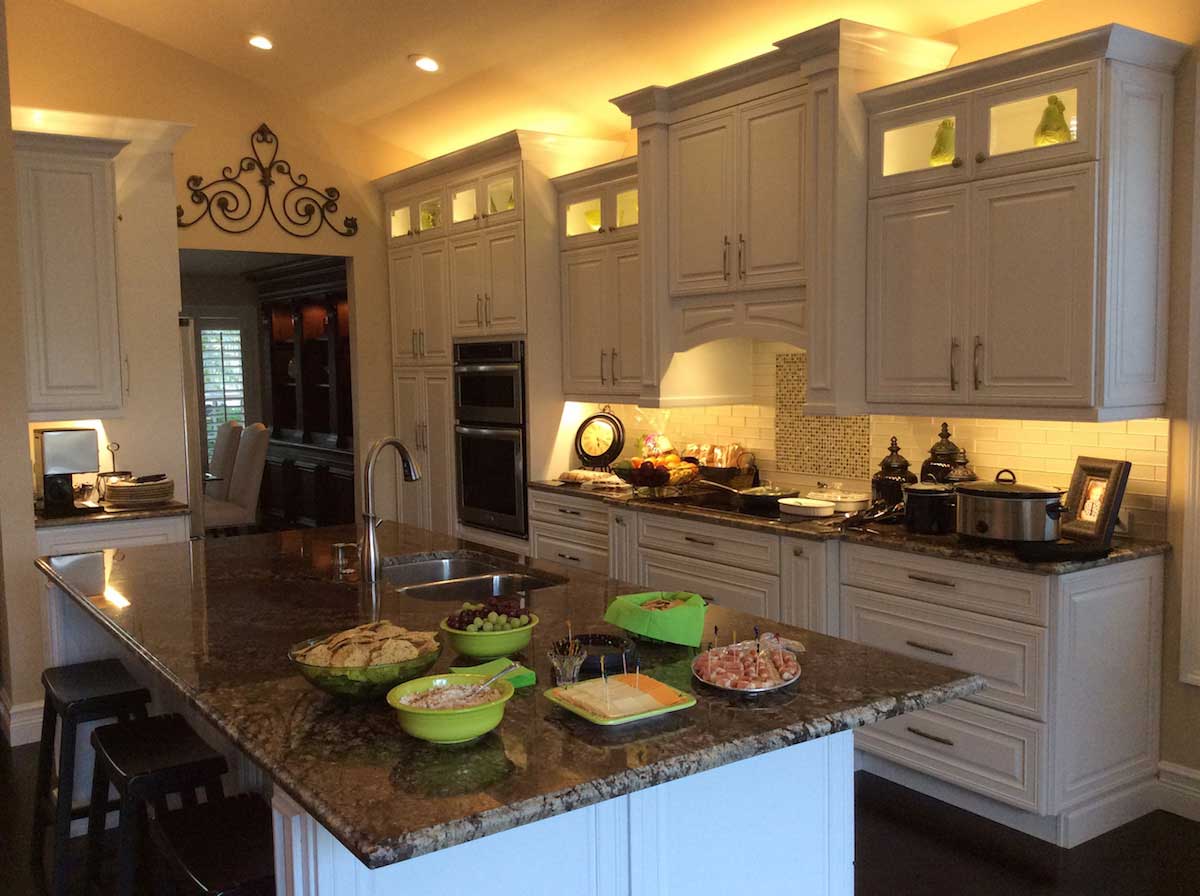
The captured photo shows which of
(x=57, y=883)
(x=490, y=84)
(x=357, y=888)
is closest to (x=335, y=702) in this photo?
(x=357, y=888)

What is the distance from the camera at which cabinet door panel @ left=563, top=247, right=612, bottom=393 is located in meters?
5.39

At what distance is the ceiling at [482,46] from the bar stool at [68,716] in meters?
3.40

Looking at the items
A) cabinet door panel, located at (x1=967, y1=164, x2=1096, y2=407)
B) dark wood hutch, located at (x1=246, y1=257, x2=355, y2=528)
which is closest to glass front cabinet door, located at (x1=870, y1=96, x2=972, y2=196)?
cabinet door panel, located at (x1=967, y1=164, x2=1096, y2=407)

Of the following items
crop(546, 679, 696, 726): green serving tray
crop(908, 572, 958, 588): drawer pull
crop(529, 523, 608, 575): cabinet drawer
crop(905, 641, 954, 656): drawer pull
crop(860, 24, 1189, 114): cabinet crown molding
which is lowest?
crop(905, 641, 954, 656): drawer pull

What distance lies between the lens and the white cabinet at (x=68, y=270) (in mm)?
4691

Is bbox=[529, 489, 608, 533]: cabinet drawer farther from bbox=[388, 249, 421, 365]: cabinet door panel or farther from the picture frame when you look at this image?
the picture frame

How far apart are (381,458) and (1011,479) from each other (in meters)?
4.26

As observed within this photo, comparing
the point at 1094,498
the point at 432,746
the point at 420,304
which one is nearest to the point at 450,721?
→ the point at 432,746

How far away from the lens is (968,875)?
126 inches

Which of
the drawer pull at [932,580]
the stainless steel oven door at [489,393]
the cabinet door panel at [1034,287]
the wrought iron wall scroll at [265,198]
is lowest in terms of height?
the drawer pull at [932,580]

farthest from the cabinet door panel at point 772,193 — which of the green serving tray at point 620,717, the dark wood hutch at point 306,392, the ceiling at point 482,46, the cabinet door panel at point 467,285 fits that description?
the dark wood hutch at point 306,392

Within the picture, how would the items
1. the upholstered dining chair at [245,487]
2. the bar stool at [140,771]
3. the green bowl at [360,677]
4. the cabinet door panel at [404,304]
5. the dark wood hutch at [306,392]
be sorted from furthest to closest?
1. the dark wood hutch at [306,392]
2. the upholstered dining chair at [245,487]
3. the cabinet door panel at [404,304]
4. the bar stool at [140,771]
5. the green bowl at [360,677]

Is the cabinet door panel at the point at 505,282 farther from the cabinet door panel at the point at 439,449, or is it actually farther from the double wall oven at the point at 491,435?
the cabinet door panel at the point at 439,449

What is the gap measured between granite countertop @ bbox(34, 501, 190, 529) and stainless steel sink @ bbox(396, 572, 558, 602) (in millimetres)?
2083
